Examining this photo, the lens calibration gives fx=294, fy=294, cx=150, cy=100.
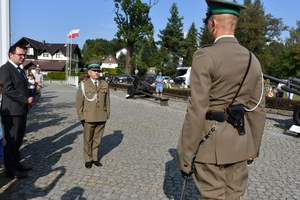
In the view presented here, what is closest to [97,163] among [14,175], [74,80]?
[14,175]

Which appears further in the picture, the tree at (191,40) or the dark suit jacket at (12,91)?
the tree at (191,40)

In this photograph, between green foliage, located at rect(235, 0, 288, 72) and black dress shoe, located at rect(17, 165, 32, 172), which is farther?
green foliage, located at rect(235, 0, 288, 72)

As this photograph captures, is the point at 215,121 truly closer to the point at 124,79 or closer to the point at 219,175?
the point at 219,175

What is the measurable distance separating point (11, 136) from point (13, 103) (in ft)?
1.62

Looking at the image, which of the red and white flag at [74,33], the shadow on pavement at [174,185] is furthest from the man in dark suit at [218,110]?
the red and white flag at [74,33]

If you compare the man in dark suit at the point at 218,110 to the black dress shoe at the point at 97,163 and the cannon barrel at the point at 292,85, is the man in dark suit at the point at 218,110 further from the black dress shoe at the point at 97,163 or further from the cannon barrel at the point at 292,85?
the cannon barrel at the point at 292,85

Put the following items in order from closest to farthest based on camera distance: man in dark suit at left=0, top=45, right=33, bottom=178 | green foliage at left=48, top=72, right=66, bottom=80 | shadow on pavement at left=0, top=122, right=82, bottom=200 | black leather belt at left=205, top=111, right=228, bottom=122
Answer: black leather belt at left=205, top=111, right=228, bottom=122
shadow on pavement at left=0, top=122, right=82, bottom=200
man in dark suit at left=0, top=45, right=33, bottom=178
green foliage at left=48, top=72, right=66, bottom=80

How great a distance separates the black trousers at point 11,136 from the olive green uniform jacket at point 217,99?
2980mm

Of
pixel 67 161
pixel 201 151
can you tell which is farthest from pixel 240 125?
pixel 67 161

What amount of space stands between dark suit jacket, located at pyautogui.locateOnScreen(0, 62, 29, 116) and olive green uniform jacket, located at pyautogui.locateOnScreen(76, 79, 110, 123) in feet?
3.09

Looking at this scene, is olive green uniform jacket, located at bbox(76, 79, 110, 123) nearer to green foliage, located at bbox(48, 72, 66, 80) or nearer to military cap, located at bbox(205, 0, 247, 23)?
military cap, located at bbox(205, 0, 247, 23)

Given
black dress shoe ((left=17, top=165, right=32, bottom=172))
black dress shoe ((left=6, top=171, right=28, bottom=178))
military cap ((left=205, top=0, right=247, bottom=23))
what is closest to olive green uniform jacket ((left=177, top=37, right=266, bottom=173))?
military cap ((left=205, top=0, right=247, bottom=23))

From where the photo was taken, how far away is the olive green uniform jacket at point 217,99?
2.19 metres

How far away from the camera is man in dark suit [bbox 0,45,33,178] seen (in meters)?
4.16
